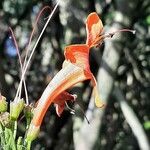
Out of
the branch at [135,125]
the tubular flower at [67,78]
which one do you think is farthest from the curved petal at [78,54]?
the branch at [135,125]

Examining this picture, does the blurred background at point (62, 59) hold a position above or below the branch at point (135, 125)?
above

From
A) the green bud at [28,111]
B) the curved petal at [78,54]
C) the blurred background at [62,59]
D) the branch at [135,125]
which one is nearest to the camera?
the curved petal at [78,54]

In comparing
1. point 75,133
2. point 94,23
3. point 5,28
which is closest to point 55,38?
point 5,28

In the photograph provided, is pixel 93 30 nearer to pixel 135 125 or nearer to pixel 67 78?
pixel 67 78

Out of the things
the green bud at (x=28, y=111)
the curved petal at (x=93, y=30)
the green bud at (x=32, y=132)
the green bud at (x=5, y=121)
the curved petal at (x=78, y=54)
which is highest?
the curved petal at (x=93, y=30)

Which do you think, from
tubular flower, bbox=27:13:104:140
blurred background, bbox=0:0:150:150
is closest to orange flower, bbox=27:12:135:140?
tubular flower, bbox=27:13:104:140

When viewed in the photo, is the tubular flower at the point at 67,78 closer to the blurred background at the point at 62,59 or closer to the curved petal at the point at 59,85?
the curved petal at the point at 59,85

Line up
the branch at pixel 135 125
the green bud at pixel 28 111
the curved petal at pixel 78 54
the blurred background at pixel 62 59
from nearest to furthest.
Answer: the curved petal at pixel 78 54 → the green bud at pixel 28 111 → the branch at pixel 135 125 → the blurred background at pixel 62 59

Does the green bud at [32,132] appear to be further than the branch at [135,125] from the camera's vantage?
No
